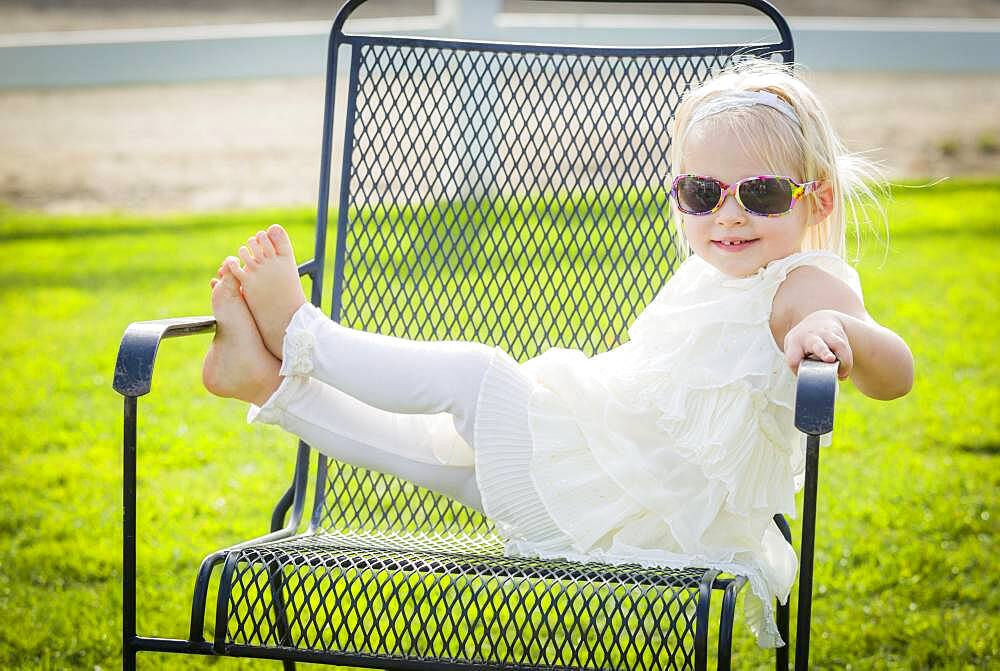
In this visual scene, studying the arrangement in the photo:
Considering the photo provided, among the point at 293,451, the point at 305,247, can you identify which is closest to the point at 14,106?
the point at 305,247

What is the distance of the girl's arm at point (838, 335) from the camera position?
183 centimetres

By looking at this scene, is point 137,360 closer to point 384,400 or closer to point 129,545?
point 129,545

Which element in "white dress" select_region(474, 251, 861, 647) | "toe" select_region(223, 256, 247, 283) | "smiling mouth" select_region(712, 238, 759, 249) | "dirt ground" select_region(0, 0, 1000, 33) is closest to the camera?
"white dress" select_region(474, 251, 861, 647)

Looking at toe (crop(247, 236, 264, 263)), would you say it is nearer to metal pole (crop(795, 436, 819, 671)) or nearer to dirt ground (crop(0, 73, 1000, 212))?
metal pole (crop(795, 436, 819, 671))

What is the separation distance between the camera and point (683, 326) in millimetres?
2176

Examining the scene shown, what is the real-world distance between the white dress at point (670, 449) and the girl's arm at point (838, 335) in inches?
1.4

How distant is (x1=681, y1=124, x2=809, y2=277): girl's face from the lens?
6.90ft

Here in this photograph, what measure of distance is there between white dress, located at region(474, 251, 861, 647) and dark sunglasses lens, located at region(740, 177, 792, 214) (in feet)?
0.29

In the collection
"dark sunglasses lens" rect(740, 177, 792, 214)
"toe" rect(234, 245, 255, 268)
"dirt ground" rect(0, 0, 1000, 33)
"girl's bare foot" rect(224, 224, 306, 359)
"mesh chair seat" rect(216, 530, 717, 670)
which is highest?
"dirt ground" rect(0, 0, 1000, 33)

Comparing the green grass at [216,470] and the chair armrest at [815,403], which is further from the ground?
the chair armrest at [815,403]

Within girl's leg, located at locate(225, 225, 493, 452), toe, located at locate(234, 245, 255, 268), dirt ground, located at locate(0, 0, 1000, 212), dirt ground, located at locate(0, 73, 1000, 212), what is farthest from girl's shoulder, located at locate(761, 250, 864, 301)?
dirt ground, located at locate(0, 73, 1000, 212)

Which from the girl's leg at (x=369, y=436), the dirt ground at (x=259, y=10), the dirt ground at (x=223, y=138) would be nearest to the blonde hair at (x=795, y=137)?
the girl's leg at (x=369, y=436)

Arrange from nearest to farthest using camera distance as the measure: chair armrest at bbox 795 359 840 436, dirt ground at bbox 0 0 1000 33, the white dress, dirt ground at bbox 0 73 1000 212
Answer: chair armrest at bbox 795 359 840 436 → the white dress → dirt ground at bbox 0 73 1000 212 → dirt ground at bbox 0 0 1000 33

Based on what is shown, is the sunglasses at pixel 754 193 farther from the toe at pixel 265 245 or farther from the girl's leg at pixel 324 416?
the toe at pixel 265 245
